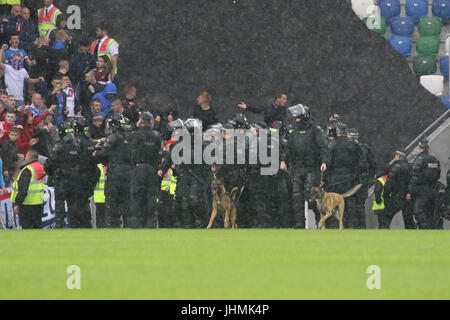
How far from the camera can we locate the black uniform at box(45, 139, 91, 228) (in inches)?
763

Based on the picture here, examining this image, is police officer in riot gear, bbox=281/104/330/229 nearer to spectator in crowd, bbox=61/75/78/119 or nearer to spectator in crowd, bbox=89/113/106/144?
spectator in crowd, bbox=89/113/106/144

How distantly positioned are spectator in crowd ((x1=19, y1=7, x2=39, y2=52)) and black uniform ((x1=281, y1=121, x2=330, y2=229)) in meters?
7.11

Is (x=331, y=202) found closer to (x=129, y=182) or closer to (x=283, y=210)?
(x=283, y=210)

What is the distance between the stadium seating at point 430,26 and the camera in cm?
2636

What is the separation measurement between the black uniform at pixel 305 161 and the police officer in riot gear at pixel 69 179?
3.59 m

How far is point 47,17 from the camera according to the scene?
24.9 m

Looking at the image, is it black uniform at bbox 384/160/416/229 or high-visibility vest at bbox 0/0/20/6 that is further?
high-visibility vest at bbox 0/0/20/6

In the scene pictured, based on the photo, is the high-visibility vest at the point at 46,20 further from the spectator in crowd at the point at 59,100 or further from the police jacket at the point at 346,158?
the police jacket at the point at 346,158

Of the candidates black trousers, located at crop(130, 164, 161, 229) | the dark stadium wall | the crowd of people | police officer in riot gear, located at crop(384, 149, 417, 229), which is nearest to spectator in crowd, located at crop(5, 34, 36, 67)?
the crowd of people

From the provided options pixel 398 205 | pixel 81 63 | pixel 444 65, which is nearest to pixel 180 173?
pixel 398 205

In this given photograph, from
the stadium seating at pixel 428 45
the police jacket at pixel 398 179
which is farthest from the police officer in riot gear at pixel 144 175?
the stadium seating at pixel 428 45

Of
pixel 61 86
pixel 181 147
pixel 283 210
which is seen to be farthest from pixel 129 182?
pixel 61 86

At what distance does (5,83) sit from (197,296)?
1593 cm

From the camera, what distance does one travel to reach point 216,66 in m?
26.2
